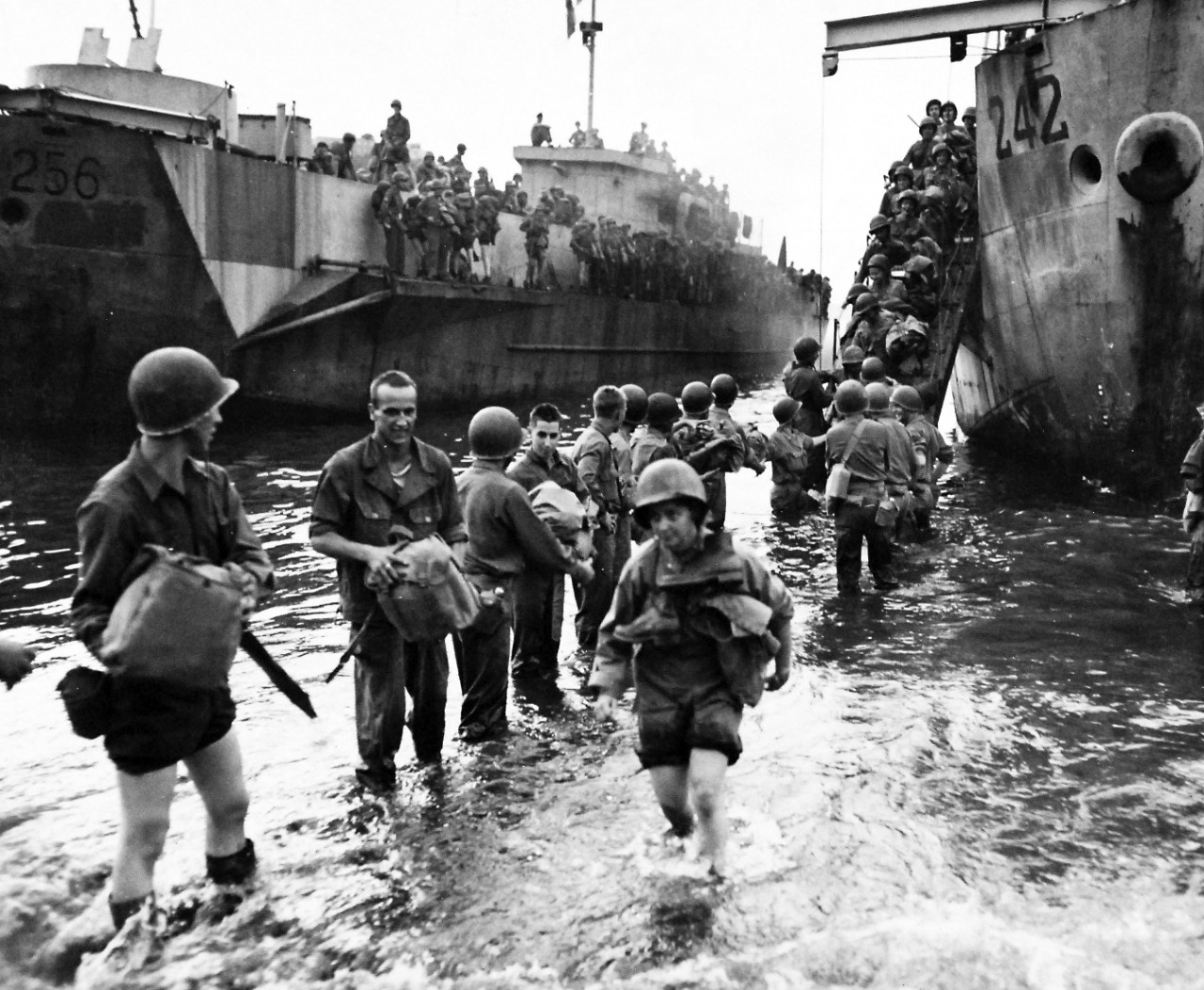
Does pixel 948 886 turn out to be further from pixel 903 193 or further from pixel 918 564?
pixel 903 193

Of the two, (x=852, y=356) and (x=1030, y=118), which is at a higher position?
(x=1030, y=118)

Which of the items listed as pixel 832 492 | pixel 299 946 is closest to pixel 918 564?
pixel 832 492

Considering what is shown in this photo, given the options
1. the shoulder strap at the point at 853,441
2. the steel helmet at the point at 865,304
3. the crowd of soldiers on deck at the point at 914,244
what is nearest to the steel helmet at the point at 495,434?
the shoulder strap at the point at 853,441

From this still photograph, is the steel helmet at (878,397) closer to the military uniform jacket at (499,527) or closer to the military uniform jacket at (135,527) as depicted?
the military uniform jacket at (499,527)

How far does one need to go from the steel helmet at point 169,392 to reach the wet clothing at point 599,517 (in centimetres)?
396

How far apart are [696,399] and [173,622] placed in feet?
20.1

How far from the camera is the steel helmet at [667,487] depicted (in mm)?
4457

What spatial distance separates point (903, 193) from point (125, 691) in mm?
15719

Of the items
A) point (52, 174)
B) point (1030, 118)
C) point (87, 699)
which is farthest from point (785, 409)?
point (52, 174)

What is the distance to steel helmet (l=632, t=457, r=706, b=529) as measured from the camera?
175 inches

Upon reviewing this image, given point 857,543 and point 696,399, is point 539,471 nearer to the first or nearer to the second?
point 696,399

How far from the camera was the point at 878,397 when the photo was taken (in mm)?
9859

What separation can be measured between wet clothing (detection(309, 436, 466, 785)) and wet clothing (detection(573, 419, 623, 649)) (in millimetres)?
2453

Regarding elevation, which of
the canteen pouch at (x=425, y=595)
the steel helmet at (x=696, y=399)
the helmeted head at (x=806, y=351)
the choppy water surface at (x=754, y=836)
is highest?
the helmeted head at (x=806, y=351)
